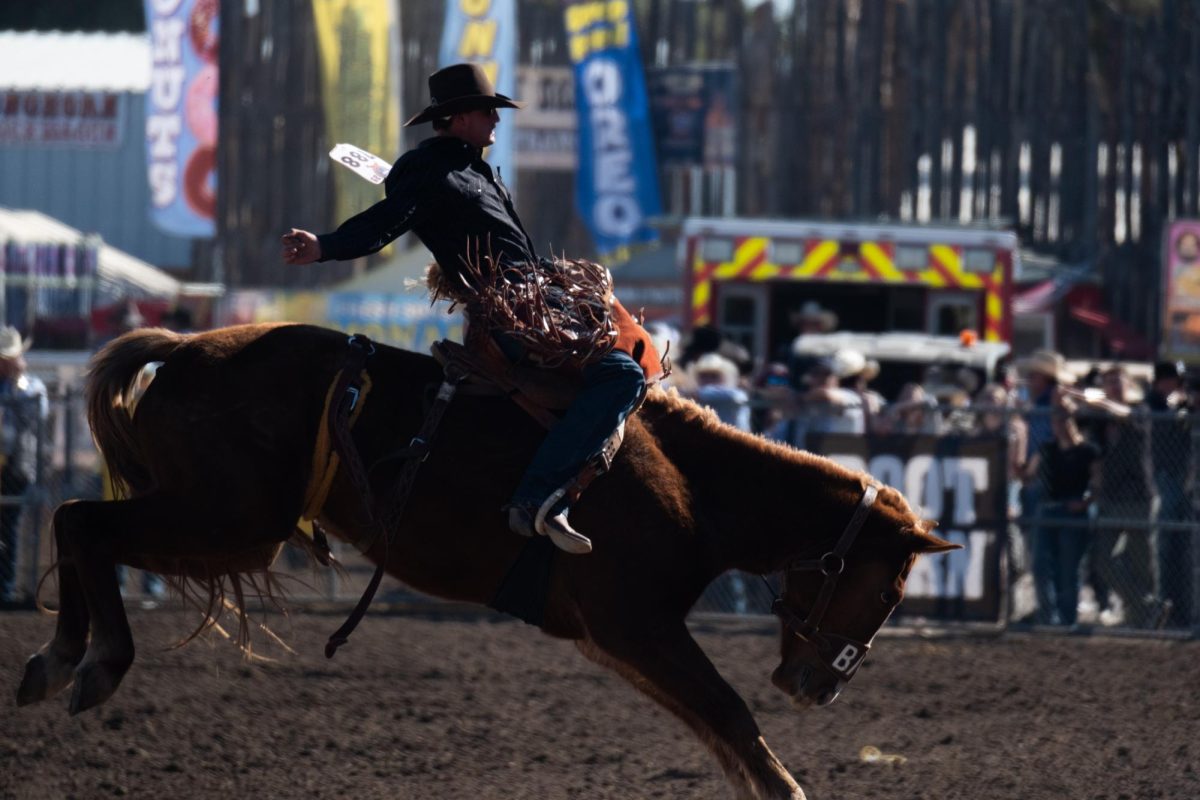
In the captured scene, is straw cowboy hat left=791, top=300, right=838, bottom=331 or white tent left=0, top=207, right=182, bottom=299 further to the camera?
white tent left=0, top=207, right=182, bottom=299

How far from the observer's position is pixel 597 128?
22.7 m

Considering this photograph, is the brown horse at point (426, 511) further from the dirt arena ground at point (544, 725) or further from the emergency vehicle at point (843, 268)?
the emergency vehicle at point (843, 268)

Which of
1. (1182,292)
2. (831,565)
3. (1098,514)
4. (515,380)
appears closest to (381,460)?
(515,380)

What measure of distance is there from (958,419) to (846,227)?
5.64 metres

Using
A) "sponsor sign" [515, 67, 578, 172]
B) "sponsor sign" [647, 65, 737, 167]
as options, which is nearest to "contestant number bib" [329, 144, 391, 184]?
"sponsor sign" [647, 65, 737, 167]

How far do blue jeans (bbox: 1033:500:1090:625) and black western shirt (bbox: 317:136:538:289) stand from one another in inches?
277

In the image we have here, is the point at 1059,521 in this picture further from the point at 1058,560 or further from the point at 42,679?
the point at 42,679

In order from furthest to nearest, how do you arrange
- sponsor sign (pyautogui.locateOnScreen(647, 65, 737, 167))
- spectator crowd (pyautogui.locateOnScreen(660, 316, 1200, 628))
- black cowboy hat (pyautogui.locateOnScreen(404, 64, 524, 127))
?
1. sponsor sign (pyautogui.locateOnScreen(647, 65, 737, 167))
2. spectator crowd (pyautogui.locateOnScreen(660, 316, 1200, 628))
3. black cowboy hat (pyautogui.locateOnScreen(404, 64, 524, 127))

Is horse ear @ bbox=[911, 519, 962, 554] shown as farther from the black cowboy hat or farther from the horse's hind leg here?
the horse's hind leg

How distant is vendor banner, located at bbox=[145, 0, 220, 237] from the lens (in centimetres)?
2475

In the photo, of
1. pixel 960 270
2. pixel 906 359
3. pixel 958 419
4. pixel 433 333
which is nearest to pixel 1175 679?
pixel 958 419

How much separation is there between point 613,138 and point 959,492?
1212 cm

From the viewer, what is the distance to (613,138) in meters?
22.8

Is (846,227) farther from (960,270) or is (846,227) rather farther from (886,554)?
(886,554)
